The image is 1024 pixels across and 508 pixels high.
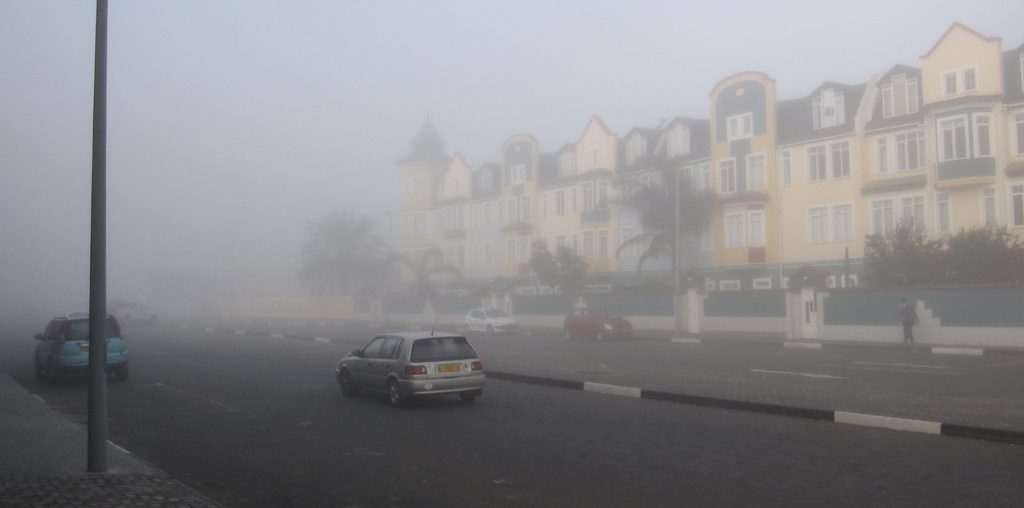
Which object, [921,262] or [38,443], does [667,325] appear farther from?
[38,443]

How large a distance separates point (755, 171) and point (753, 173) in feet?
0.58

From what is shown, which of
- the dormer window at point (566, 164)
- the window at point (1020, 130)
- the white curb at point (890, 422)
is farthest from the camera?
the dormer window at point (566, 164)

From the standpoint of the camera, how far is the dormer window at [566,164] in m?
63.0

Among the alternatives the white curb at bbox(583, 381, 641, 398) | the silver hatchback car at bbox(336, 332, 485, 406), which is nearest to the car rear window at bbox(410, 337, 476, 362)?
the silver hatchback car at bbox(336, 332, 485, 406)

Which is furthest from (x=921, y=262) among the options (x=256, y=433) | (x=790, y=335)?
(x=256, y=433)

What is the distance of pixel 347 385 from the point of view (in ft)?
60.2

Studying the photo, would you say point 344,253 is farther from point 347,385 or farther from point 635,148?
point 347,385

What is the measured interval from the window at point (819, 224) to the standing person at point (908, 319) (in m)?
13.2

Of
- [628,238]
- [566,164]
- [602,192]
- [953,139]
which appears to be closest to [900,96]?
[953,139]

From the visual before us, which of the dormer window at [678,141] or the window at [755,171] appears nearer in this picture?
the window at [755,171]

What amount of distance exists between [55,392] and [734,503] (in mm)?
17570

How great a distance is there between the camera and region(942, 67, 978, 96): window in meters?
40.2

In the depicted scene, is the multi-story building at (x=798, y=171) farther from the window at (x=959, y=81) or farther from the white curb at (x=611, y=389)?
the white curb at (x=611, y=389)

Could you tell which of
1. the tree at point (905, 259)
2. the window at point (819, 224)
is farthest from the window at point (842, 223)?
the tree at point (905, 259)
